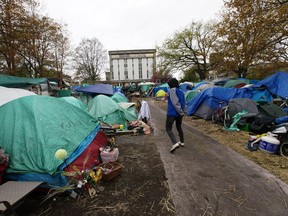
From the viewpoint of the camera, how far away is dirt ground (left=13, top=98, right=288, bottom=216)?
2.24 metres

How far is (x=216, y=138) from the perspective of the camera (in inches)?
211

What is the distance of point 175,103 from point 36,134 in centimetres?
311

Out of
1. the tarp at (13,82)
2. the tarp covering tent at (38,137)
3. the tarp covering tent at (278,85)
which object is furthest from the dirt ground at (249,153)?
the tarp at (13,82)

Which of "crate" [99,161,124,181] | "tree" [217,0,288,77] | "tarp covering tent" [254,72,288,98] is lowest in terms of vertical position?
"crate" [99,161,124,181]

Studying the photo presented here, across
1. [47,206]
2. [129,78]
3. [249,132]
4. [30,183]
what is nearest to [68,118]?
[30,183]

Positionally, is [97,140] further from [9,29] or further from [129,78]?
[129,78]

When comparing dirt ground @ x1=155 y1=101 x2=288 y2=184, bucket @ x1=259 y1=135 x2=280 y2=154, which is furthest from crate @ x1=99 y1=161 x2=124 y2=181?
bucket @ x1=259 y1=135 x2=280 y2=154

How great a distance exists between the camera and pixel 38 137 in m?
2.63

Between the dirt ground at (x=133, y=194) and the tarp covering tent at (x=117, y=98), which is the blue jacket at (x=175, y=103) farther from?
the tarp covering tent at (x=117, y=98)

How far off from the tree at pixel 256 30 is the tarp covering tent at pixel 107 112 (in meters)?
9.20

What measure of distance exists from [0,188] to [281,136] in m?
6.09

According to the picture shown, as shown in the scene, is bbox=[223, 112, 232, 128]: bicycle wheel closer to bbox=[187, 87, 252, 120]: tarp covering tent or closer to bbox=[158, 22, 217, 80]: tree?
bbox=[187, 87, 252, 120]: tarp covering tent

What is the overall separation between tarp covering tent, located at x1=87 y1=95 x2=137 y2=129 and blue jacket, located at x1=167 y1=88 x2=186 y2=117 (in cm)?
326

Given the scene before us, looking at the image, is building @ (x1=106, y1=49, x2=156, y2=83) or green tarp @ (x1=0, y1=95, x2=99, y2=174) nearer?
green tarp @ (x1=0, y1=95, x2=99, y2=174)
